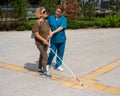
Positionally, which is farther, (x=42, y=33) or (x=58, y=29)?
(x=58, y=29)

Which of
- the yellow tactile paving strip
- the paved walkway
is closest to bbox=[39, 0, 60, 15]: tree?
the paved walkway

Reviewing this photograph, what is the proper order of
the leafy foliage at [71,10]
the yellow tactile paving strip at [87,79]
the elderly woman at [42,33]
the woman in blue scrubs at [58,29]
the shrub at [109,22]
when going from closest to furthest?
the yellow tactile paving strip at [87,79], the elderly woman at [42,33], the woman in blue scrubs at [58,29], the shrub at [109,22], the leafy foliage at [71,10]

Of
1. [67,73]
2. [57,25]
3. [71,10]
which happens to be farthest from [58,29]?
[71,10]

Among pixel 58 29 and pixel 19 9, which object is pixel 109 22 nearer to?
pixel 19 9

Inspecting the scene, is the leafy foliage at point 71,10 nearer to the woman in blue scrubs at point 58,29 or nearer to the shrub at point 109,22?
the shrub at point 109,22

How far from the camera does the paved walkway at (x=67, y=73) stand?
6266 millimetres

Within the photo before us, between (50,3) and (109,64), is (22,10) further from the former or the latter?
(109,64)

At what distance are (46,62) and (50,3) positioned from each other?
1450 centimetres

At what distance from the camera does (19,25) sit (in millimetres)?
18250

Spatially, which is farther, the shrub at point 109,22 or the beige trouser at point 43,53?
the shrub at point 109,22

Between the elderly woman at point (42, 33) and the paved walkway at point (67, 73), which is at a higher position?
the elderly woman at point (42, 33)

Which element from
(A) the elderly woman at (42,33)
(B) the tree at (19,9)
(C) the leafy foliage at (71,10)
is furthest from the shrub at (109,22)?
(A) the elderly woman at (42,33)

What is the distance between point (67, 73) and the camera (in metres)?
7.55

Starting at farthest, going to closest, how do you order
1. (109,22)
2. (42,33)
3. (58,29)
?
(109,22), (58,29), (42,33)
